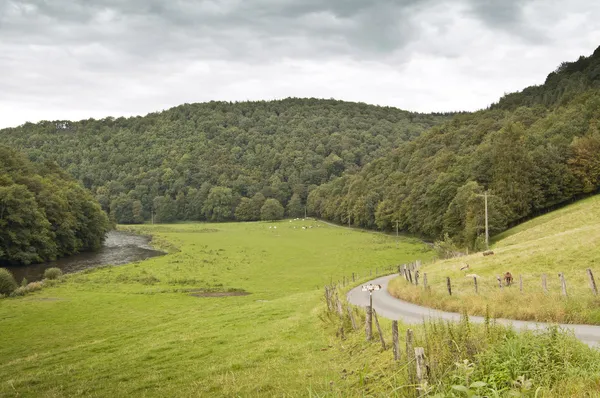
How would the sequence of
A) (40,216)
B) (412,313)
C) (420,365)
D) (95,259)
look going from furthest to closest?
(95,259) < (40,216) < (412,313) < (420,365)

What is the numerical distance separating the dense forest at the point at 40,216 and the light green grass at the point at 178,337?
66.5 feet

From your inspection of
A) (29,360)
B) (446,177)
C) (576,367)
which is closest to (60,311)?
(29,360)

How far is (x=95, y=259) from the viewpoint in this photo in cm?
8388

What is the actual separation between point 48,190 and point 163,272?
46240 millimetres

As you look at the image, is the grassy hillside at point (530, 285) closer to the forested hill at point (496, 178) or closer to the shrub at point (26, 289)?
the forested hill at point (496, 178)

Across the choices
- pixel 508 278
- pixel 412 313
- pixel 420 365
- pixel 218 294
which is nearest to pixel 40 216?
pixel 218 294

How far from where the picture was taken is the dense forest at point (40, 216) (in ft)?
256

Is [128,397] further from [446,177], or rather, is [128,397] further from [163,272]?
[446,177]

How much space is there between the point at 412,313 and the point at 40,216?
78112 millimetres

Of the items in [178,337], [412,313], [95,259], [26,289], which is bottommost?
[95,259]

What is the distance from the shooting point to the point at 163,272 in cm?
6569

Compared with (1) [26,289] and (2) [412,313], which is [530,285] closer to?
(2) [412,313]

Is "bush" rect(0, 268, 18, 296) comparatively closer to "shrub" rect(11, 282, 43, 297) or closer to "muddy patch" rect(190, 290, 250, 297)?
"shrub" rect(11, 282, 43, 297)

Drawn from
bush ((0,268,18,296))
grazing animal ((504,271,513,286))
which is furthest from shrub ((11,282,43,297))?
grazing animal ((504,271,513,286))
